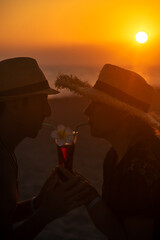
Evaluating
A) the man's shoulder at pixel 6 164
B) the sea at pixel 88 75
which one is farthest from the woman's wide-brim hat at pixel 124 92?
the sea at pixel 88 75

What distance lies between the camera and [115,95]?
348cm

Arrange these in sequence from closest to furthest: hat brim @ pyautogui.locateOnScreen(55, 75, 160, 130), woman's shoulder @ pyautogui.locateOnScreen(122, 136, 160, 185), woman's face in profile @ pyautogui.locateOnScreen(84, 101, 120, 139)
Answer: woman's shoulder @ pyautogui.locateOnScreen(122, 136, 160, 185)
hat brim @ pyautogui.locateOnScreen(55, 75, 160, 130)
woman's face in profile @ pyautogui.locateOnScreen(84, 101, 120, 139)

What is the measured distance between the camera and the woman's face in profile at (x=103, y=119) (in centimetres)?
347

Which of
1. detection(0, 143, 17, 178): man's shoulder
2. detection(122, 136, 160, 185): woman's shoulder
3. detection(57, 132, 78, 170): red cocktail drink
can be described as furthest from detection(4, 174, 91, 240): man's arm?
detection(122, 136, 160, 185): woman's shoulder

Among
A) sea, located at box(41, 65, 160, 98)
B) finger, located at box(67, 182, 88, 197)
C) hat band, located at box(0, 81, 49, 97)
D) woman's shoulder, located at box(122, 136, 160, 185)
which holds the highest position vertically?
hat band, located at box(0, 81, 49, 97)

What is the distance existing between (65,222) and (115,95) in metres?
3.73

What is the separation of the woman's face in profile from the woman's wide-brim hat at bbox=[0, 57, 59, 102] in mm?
518

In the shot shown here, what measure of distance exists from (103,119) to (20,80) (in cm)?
98

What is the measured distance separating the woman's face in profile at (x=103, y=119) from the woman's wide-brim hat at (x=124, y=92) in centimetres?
12

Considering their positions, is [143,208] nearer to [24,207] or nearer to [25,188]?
[24,207]

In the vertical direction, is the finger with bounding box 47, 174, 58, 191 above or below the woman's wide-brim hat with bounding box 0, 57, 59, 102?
below

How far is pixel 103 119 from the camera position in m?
3.50

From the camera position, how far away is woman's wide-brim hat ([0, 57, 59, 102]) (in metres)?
3.37

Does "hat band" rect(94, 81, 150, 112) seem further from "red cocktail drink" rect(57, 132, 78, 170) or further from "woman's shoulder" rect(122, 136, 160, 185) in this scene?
"red cocktail drink" rect(57, 132, 78, 170)
